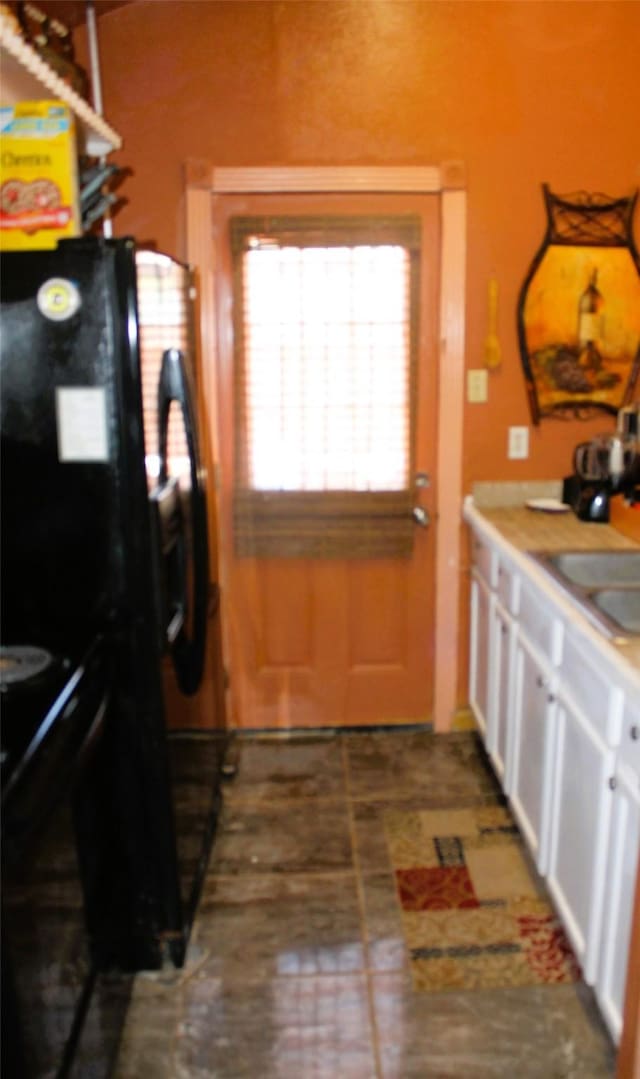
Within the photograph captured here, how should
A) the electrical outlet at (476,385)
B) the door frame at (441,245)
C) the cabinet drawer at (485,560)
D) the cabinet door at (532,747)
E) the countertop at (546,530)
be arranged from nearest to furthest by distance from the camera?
the cabinet door at (532,747) → the countertop at (546,530) → the cabinet drawer at (485,560) → the door frame at (441,245) → the electrical outlet at (476,385)

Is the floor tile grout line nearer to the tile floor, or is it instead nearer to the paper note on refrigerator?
the tile floor

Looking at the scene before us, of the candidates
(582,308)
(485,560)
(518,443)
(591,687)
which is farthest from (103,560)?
(582,308)

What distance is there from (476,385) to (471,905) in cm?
171

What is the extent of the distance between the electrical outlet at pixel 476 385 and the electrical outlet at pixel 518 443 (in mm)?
166

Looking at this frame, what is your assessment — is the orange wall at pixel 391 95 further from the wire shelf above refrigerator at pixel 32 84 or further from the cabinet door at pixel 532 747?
the cabinet door at pixel 532 747

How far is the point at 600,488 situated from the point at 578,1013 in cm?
157

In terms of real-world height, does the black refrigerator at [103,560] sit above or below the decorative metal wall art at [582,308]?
below

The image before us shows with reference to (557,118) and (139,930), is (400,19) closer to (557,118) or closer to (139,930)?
(557,118)

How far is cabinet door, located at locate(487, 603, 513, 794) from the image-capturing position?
253cm

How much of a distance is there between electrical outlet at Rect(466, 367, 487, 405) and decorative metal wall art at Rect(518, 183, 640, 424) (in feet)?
0.49

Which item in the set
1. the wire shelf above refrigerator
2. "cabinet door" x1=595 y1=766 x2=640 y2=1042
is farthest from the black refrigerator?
"cabinet door" x1=595 y1=766 x2=640 y2=1042

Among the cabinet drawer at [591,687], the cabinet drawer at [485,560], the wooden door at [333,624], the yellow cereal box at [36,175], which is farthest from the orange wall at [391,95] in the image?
the cabinet drawer at [591,687]

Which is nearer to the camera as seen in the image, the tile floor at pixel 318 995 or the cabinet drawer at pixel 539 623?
the tile floor at pixel 318 995

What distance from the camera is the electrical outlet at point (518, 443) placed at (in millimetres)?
3031
